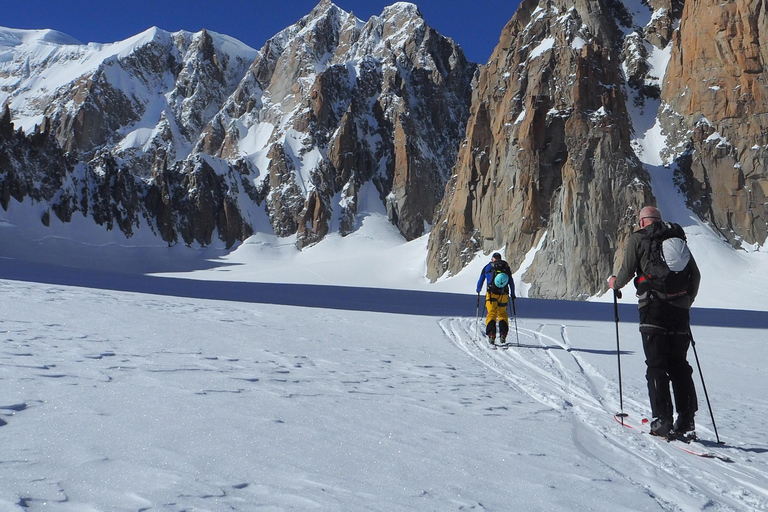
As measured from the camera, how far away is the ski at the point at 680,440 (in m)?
4.41

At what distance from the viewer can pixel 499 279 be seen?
11258mm

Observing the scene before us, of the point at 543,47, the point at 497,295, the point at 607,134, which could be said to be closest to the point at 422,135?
the point at 543,47

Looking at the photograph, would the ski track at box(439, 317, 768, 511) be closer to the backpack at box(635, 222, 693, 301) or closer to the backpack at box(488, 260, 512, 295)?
the backpack at box(635, 222, 693, 301)

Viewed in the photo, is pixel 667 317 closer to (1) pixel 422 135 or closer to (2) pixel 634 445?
(2) pixel 634 445

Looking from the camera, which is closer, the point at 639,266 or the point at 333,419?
the point at 333,419

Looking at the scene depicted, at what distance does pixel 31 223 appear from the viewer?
3622 inches

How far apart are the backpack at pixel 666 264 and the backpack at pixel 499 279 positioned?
597 centimetres

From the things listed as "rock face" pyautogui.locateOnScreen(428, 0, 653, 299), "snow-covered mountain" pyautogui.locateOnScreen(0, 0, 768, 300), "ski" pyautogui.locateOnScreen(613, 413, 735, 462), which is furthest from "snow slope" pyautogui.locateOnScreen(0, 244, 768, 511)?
"snow-covered mountain" pyautogui.locateOnScreen(0, 0, 768, 300)

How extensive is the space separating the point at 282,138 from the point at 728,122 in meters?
88.6

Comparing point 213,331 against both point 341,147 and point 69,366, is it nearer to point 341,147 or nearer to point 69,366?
point 69,366

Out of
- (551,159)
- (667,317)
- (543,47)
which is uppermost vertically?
(543,47)

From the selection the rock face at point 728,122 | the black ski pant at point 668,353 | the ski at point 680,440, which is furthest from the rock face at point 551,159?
the black ski pant at point 668,353

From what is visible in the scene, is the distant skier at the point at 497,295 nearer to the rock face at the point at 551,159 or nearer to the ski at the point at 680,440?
the ski at the point at 680,440

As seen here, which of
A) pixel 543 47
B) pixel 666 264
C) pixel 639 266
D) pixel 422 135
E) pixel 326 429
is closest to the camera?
pixel 326 429
